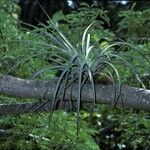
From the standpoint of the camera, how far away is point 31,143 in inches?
180

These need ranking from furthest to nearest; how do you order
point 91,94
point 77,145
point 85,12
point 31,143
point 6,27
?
point 85,12
point 6,27
point 31,143
point 77,145
point 91,94

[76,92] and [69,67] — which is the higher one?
[69,67]

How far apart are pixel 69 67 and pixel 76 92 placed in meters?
0.16

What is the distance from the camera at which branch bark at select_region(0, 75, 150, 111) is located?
279 centimetres

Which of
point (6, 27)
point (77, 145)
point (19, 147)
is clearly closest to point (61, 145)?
point (77, 145)

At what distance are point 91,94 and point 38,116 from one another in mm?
1769

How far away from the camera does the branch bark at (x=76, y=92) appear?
2787 mm

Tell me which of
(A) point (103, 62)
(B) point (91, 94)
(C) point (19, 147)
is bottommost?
(C) point (19, 147)

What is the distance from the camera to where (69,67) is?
280cm

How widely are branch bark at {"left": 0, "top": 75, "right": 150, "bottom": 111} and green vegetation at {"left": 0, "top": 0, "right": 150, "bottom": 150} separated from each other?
0.06 meters

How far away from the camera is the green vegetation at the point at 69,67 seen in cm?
287

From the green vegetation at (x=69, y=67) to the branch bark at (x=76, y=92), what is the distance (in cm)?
6

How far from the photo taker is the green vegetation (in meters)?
2.87

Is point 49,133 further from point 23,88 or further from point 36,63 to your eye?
point 23,88
